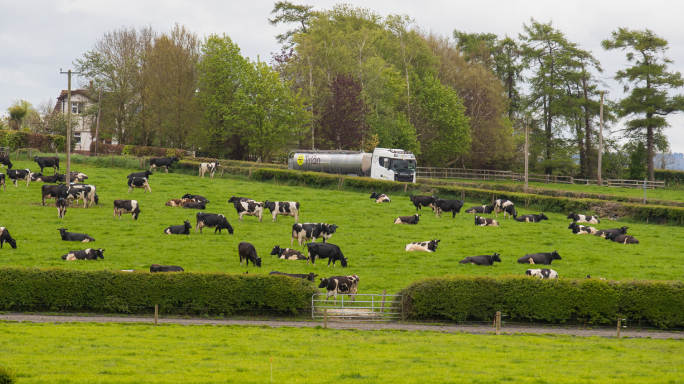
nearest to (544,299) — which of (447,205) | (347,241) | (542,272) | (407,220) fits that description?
(542,272)

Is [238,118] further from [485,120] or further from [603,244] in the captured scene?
[603,244]

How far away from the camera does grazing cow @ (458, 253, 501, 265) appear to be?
26.7 meters

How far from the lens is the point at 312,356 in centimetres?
1520

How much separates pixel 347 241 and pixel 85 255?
11910mm

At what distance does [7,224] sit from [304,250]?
48.9ft

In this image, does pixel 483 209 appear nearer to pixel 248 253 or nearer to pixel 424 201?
pixel 424 201

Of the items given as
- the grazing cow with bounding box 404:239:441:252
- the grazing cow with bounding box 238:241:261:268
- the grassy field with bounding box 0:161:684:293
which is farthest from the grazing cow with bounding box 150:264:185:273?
the grazing cow with bounding box 404:239:441:252

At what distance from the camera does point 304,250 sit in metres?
28.5

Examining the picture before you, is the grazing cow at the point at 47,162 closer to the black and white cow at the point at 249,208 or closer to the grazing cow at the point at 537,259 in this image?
the black and white cow at the point at 249,208

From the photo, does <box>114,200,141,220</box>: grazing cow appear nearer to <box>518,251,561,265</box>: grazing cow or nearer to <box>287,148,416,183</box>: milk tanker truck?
<box>518,251,561,265</box>: grazing cow

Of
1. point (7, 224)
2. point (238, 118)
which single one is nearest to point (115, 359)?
point (7, 224)

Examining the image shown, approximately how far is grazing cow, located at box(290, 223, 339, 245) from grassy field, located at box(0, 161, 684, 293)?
0.72 metres

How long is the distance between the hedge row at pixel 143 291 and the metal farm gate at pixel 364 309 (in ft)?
1.68

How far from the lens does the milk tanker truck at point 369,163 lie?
54.2 meters
